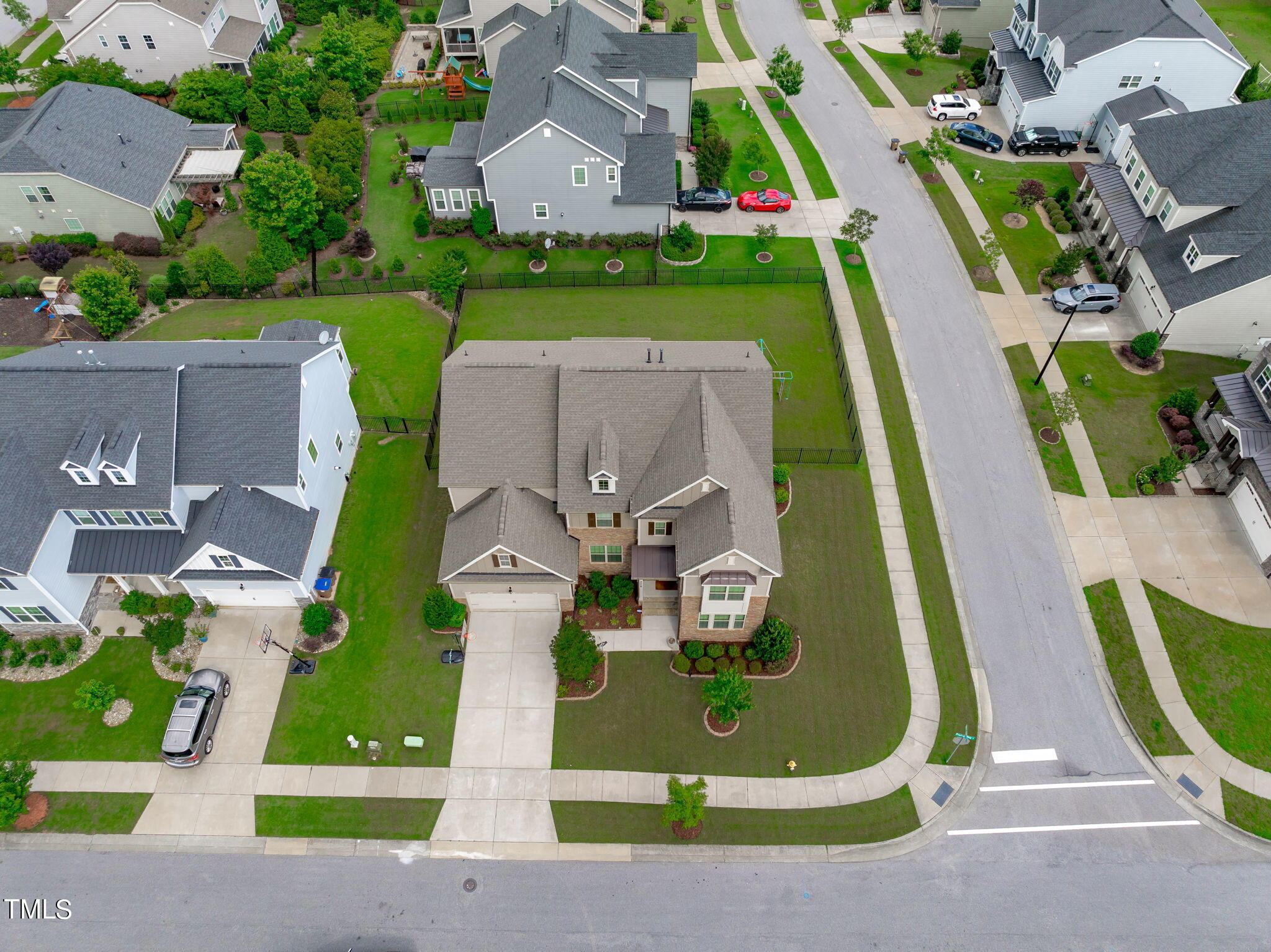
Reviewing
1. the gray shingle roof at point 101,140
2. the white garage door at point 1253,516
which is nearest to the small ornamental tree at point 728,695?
the white garage door at point 1253,516

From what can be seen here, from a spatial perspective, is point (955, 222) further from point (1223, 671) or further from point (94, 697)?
point (94, 697)

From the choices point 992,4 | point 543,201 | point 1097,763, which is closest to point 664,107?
point 543,201

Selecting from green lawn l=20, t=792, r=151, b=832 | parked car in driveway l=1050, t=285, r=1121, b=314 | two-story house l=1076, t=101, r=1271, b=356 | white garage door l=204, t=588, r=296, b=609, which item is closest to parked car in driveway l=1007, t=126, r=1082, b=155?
two-story house l=1076, t=101, r=1271, b=356

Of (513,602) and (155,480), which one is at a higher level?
(155,480)

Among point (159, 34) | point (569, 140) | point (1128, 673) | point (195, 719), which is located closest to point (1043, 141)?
point (569, 140)

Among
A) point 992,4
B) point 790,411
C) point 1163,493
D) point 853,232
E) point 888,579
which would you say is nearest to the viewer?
point 888,579

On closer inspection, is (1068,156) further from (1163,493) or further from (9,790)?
(9,790)

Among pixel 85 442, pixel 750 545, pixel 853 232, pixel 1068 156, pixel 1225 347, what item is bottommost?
pixel 750 545
